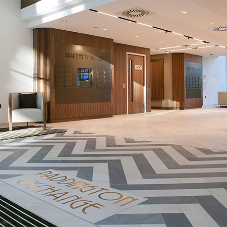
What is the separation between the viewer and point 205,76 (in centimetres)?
1598

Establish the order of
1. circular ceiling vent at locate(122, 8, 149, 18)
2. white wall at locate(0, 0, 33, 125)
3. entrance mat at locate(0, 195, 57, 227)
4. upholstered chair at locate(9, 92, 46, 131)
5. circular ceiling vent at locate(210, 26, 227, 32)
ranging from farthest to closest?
circular ceiling vent at locate(210, 26, 227, 32)
white wall at locate(0, 0, 33, 125)
circular ceiling vent at locate(122, 8, 149, 18)
upholstered chair at locate(9, 92, 46, 131)
entrance mat at locate(0, 195, 57, 227)

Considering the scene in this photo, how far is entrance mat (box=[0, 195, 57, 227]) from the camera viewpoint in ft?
5.88

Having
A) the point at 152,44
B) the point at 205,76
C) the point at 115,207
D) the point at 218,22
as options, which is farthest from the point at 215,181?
the point at 205,76

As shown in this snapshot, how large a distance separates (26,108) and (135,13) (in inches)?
140

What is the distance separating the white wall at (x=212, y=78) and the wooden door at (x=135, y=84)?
5.78 meters

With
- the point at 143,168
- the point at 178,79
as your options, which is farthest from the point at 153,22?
the point at 178,79

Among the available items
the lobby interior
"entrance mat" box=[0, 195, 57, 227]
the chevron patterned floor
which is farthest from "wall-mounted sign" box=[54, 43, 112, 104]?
"entrance mat" box=[0, 195, 57, 227]

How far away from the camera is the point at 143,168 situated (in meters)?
3.19

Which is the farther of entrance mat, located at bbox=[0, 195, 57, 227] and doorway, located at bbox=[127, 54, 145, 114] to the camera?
doorway, located at bbox=[127, 54, 145, 114]

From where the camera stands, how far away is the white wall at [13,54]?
297 inches

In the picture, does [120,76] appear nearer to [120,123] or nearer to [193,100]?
[120,123]

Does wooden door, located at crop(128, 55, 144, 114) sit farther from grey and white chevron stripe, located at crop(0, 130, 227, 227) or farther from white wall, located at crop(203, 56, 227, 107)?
grey and white chevron stripe, located at crop(0, 130, 227, 227)

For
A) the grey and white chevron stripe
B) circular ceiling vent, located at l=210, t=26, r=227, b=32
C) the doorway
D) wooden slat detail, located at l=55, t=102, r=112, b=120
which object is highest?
circular ceiling vent, located at l=210, t=26, r=227, b=32

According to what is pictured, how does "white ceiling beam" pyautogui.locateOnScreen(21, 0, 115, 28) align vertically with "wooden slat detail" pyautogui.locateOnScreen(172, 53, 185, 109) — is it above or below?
above
